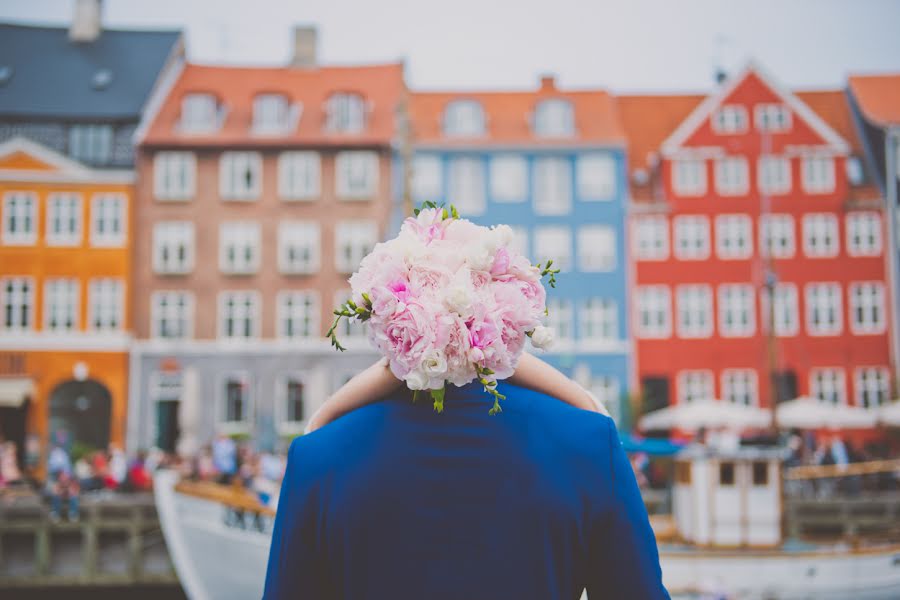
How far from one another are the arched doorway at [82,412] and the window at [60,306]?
114 cm

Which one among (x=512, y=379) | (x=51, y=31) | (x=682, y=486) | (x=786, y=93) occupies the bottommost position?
(x=682, y=486)

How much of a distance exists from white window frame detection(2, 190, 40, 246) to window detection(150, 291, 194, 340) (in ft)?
8.71

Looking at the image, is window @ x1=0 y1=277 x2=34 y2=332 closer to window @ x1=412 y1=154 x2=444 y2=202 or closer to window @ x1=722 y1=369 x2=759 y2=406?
window @ x1=412 y1=154 x2=444 y2=202

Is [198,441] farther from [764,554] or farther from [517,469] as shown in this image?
[517,469]

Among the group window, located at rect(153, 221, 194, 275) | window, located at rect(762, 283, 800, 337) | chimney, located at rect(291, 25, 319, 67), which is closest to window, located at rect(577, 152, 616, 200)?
window, located at rect(762, 283, 800, 337)

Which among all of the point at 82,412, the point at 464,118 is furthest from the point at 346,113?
the point at 82,412

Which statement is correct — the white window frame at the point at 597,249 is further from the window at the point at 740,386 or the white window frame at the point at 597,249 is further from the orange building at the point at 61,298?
the orange building at the point at 61,298

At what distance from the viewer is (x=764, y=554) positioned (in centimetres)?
1079

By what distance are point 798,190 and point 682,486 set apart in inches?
550

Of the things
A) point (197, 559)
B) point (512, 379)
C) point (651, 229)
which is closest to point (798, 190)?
point (651, 229)

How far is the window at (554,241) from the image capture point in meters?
24.0

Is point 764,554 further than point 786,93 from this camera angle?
No

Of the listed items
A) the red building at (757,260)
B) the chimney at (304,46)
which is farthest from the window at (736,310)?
the chimney at (304,46)

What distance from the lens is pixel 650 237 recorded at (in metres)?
24.0
